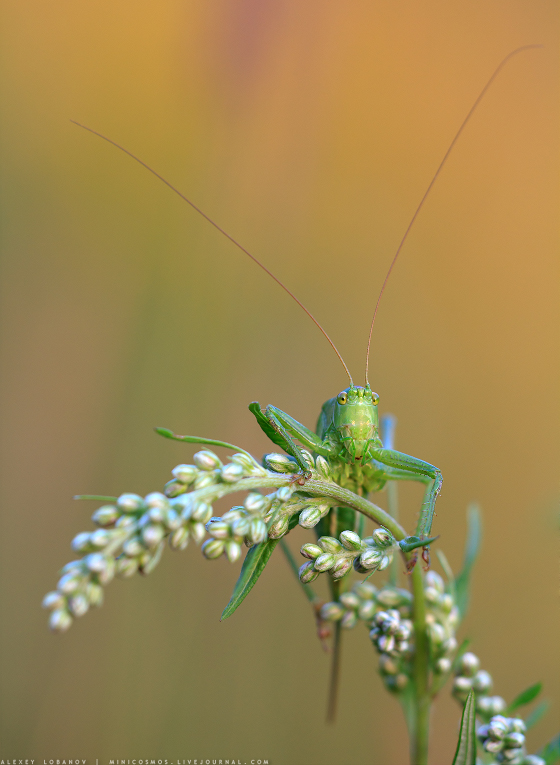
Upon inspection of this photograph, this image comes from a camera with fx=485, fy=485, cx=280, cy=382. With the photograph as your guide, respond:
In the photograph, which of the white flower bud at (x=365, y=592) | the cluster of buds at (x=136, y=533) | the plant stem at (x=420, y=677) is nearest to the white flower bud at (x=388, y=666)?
the plant stem at (x=420, y=677)

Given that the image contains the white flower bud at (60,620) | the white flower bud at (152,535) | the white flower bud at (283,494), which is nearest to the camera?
the white flower bud at (60,620)

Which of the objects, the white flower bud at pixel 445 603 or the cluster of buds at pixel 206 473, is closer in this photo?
the cluster of buds at pixel 206 473

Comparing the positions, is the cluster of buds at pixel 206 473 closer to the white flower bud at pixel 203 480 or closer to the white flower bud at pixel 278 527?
the white flower bud at pixel 203 480

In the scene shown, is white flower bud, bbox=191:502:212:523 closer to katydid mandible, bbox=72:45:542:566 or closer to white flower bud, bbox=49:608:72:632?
white flower bud, bbox=49:608:72:632

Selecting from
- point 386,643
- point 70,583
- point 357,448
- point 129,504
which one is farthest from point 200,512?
point 357,448

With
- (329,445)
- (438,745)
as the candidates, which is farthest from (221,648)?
(329,445)

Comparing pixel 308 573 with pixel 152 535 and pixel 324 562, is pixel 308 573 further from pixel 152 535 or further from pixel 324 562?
pixel 152 535
